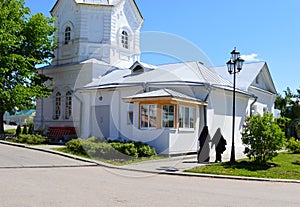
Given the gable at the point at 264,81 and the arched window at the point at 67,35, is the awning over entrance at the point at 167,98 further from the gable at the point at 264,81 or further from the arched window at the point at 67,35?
the arched window at the point at 67,35

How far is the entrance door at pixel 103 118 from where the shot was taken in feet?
69.4

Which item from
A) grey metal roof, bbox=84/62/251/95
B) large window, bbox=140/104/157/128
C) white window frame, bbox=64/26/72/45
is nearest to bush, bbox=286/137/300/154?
grey metal roof, bbox=84/62/251/95

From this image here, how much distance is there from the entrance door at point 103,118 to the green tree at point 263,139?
9354mm

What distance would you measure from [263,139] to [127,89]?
9.02 metres

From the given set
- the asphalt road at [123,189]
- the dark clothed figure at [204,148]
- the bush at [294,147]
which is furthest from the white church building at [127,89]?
the asphalt road at [123,189]

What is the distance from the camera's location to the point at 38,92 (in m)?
24.4

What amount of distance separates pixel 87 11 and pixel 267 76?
15592 millimetres

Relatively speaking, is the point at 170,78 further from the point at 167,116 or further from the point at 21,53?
the point at 21,53

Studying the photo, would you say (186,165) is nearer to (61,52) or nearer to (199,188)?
(199,188)

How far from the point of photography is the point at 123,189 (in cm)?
874

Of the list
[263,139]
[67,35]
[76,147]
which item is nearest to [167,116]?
[76,147]

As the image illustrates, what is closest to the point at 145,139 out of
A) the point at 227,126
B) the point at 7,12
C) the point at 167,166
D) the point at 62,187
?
the point at 167,166

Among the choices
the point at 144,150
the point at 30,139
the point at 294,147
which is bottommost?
the point at 294,147

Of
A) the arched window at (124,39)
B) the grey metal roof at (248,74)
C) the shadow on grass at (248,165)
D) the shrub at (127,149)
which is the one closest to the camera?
the shadow on grass at (248,165)
